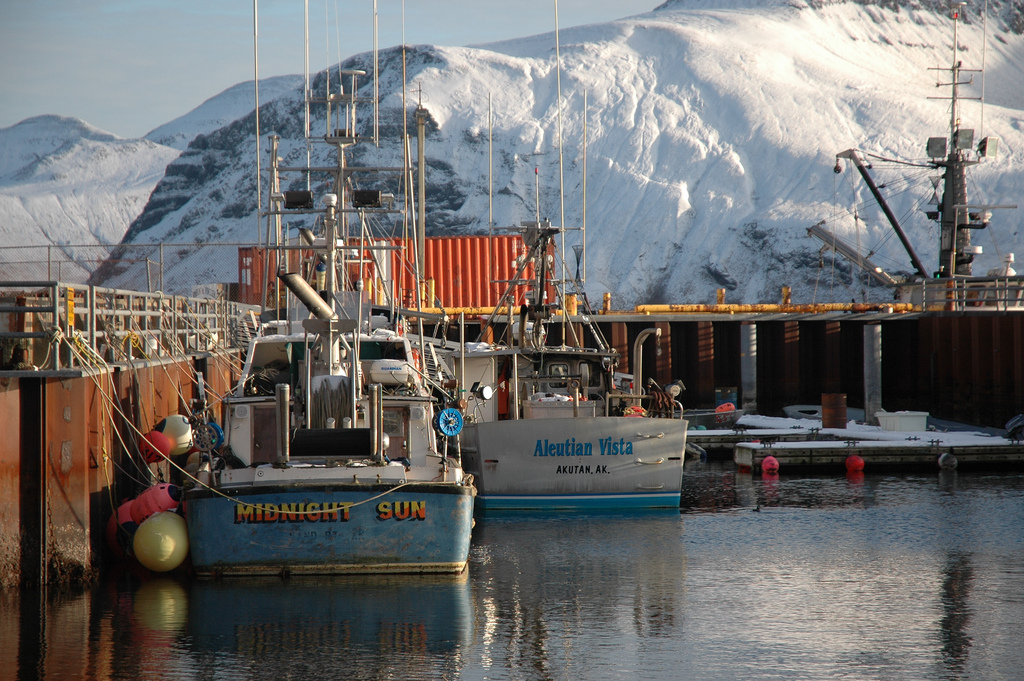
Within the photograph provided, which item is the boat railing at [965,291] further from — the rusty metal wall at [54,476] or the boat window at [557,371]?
the rusty metal wall at [54,476]

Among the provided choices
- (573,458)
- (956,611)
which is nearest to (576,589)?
(956,611)

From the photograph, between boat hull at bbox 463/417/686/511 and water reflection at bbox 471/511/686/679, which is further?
boat hull at bbox 463/417/686/511

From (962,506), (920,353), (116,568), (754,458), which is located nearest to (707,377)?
(920,353)

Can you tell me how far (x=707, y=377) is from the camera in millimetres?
34312

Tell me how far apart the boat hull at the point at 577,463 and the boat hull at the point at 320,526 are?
18.3 feet

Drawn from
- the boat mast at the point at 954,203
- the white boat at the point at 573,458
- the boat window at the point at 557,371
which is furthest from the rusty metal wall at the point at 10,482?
the boat mast at the point at 954,203

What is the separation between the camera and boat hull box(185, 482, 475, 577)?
42.1 feet

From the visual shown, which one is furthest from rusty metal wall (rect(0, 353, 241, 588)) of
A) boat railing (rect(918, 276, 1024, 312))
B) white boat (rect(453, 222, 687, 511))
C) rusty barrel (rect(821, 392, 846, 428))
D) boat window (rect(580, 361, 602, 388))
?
boat railing (rect(918, 276, 1024, 312))

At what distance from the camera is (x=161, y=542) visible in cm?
1350

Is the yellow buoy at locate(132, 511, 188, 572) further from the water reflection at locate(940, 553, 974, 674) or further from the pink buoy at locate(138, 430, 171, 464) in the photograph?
the water reflection at locate(940, 553, 974, 674)

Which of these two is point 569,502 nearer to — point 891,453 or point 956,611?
point 956,611

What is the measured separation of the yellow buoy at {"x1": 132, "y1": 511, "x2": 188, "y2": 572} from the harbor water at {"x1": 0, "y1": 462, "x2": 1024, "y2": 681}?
10.5 inches

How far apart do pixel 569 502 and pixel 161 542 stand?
Result: 774 cm

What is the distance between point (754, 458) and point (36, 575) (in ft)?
54.6
